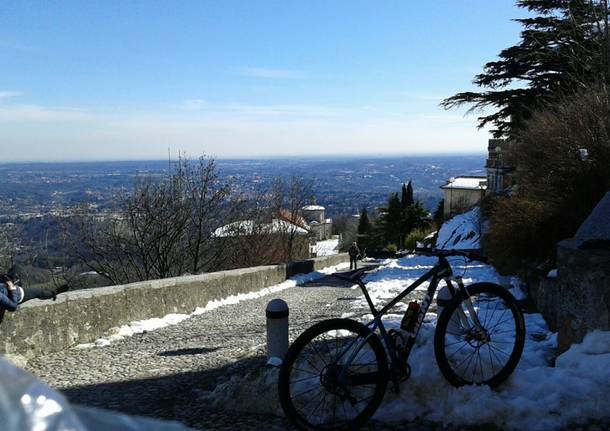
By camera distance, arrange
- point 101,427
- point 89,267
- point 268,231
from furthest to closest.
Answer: point 268,231
point 89,267
point 101,427

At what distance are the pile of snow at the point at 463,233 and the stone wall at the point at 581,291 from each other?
23796mm

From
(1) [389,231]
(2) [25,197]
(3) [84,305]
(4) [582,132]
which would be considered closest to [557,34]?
(4) [582,132]

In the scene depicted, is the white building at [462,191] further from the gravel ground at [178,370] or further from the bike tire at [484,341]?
the bike tire at [484,341]

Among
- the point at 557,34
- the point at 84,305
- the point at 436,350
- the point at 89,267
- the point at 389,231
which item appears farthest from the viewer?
the point at 389,231

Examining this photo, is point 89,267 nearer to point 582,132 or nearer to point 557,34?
point 582,132

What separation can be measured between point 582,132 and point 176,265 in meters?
13.6

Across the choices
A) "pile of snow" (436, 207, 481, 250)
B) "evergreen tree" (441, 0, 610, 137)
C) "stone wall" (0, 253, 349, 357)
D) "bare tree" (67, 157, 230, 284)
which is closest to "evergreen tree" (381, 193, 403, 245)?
"pile of snow" (436, 207, 481, 250)

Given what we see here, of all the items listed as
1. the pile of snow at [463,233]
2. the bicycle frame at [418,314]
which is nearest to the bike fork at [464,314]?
the bicycle frame at [418,314]

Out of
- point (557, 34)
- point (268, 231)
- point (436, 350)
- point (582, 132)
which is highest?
point (557, 34)

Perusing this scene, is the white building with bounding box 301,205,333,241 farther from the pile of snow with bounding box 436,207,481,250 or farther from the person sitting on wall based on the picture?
the person sitting on wall

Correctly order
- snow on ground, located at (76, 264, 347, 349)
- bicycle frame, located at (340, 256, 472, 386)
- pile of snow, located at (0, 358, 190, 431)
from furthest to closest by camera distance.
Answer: snow on ground, located at (76, 264, 347, 349), bicycle frame, located at (340, 256, 472, 386), pile of snow, located at (0, 358, 190, 431)

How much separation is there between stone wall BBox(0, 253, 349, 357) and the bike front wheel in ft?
14.7

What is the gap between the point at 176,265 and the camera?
20.2m

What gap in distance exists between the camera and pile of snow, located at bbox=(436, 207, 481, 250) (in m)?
30.1
